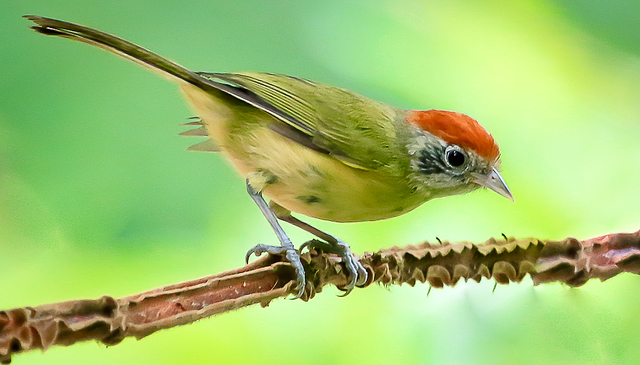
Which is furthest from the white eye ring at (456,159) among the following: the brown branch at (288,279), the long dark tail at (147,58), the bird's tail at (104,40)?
the bird's tail at (104,40)

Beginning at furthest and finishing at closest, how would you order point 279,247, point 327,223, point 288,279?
point 327,223 → point 279,247 → point 288,279

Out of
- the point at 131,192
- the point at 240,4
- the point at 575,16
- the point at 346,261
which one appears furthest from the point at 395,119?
the point at 575,16

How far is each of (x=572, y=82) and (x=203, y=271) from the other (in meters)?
1.00

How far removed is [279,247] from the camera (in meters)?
1.00

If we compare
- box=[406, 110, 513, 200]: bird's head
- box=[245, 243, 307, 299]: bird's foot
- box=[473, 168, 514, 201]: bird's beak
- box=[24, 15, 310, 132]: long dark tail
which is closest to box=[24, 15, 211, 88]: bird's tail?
box=[24, 15, 310, 132]: long dark tail

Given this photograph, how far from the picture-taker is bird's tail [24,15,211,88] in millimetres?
875

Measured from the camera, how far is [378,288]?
1173 millimetres

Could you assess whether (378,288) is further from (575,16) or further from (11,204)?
(575,16)

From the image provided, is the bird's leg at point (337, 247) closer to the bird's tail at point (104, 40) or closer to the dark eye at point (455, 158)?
the dark eye at point (455, 158)

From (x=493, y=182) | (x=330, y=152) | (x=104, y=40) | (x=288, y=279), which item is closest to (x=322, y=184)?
(x=330, y=152)

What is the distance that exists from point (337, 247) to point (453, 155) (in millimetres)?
264

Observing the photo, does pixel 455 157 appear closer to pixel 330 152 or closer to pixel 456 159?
pixel 456 159

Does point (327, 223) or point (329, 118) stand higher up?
point (329, 118)

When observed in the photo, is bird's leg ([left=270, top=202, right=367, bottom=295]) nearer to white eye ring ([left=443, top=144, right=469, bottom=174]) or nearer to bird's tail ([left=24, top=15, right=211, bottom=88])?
white eye ring ([left=443, top=144, right=469, bottom=174])
